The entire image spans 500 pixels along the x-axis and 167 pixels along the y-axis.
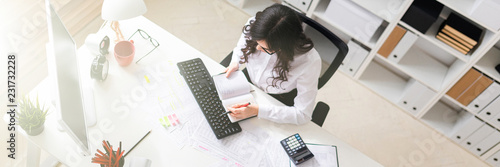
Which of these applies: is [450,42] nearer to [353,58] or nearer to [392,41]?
[392,41]

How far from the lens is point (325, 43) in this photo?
1696 mm

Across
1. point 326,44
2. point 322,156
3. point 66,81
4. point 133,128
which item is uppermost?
point 326,44

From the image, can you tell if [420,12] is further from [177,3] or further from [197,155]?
[177,3]

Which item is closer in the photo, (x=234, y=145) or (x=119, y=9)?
(x=119, y=9)

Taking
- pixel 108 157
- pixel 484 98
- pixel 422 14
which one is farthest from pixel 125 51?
pixel 484 98

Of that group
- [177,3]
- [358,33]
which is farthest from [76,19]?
[358,33]

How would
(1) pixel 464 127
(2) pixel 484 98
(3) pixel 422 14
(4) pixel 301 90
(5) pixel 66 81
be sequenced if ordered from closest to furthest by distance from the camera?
(5) pixel 66 81 → (4) pixel 301 90 → (3) pixel 422 14 → (2) pixel 484 98 → (1) pixel 464 127

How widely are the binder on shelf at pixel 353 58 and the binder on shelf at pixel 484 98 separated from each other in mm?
764

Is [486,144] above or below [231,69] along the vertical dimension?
below

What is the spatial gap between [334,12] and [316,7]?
0.17m

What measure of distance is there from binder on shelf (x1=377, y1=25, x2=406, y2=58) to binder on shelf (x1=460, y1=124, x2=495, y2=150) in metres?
0.80

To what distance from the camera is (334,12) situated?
2.57 metres

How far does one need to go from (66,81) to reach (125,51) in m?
0.45

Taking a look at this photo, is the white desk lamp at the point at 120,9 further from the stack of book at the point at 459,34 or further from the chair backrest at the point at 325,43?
the stack of book at the point at 459,34
